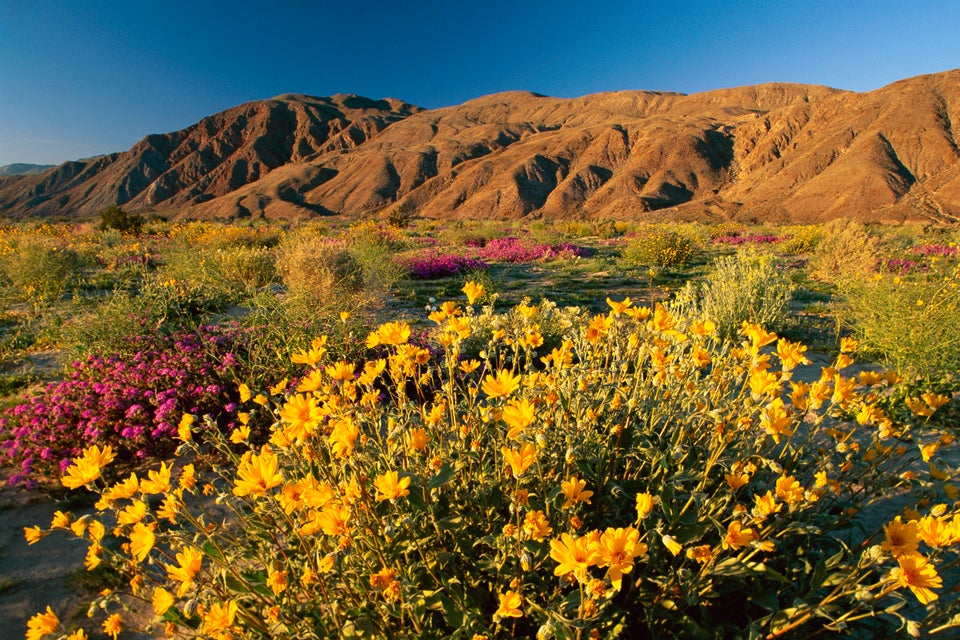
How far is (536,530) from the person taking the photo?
1286 millimetres

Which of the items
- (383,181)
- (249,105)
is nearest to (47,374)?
(383,181)

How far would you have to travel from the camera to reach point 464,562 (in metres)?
1.68

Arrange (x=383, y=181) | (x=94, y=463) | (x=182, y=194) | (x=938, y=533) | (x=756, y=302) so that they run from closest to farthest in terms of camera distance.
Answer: (x=938, y=533) → (x=94, y=463) → (x=756, y=302) → (x=383, y=181) → (x=182, y=194)

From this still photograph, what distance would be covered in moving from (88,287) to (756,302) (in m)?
12.4

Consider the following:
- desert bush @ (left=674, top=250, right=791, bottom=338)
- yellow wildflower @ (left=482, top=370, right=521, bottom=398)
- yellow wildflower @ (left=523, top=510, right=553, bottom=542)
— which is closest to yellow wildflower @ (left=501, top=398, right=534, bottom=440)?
yellow wildflower @ (left=482, top=370, right=521, bottom=398)

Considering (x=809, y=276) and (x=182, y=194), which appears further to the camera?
(x=182, y=194)

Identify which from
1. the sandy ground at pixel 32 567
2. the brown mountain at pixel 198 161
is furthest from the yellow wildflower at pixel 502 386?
the brown mountain at pixel 198 161

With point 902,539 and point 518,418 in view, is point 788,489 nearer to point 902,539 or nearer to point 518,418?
point 902,539

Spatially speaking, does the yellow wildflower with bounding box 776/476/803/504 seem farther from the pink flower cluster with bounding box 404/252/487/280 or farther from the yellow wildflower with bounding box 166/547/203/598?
the pink flower cluster with bounding box 404/252/487/280

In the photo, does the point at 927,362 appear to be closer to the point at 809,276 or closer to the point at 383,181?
the point at 809,276

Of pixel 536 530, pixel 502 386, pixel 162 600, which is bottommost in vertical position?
pixel 162 600

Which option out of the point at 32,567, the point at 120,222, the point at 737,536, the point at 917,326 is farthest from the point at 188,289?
the point at 120,222

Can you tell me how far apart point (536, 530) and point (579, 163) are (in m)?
63.2

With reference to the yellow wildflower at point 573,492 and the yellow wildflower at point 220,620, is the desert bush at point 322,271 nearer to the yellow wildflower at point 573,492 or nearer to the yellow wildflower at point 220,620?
the yellow wildflower at point 220,620
